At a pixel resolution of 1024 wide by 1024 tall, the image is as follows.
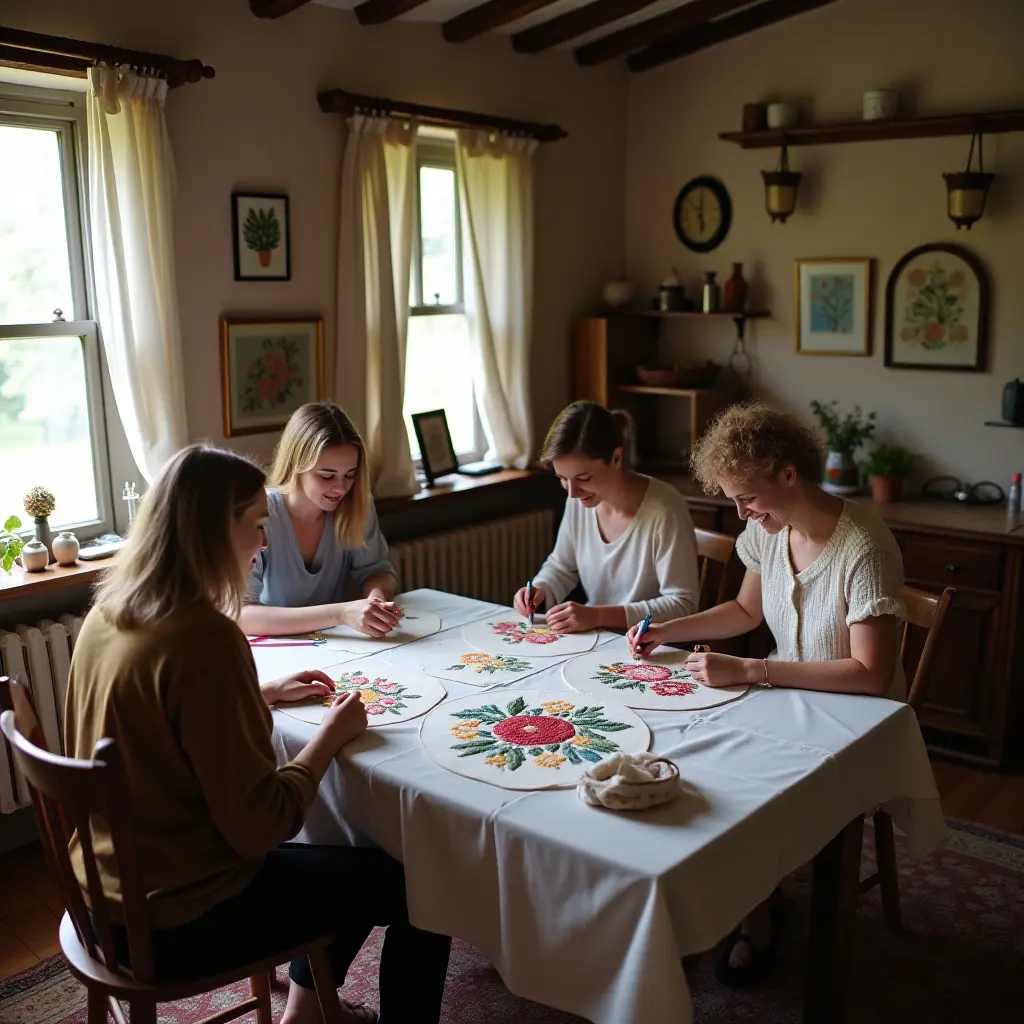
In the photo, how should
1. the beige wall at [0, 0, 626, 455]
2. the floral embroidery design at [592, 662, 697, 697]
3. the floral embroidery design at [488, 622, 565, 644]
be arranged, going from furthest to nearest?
the beige wall at [0, 0, 626, 455] → the floral embroidery design at [488, 622, 565, 644] → the floral embroidery design at [592, 662, 697, 697]

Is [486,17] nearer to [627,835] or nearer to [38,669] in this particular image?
[38,669]

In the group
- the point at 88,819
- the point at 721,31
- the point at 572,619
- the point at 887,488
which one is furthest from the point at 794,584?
the point at 721,31

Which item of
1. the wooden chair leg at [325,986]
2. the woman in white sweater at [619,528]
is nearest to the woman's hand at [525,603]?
the woman in white sweater at [619,528]

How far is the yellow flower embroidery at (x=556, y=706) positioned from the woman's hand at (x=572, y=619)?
0.45 m

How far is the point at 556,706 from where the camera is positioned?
6.70 ft

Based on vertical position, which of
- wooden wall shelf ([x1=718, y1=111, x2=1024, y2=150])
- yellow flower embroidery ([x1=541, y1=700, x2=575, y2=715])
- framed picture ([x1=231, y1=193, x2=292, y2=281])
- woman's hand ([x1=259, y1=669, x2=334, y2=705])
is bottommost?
yellow flower embroidery ([x1=541, y1=700, x2=575, y2=715])

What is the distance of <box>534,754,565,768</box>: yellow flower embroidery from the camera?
1.78m

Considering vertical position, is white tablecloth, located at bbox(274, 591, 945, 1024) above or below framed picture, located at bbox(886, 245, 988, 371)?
below

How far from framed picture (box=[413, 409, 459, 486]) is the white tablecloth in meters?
2.00

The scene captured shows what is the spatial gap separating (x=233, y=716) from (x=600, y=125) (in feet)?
11.8

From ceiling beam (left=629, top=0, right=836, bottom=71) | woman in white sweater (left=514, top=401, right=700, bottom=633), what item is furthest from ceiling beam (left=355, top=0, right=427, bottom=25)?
woman in white sweater (left=514, top=401, right=700, bottom=633)

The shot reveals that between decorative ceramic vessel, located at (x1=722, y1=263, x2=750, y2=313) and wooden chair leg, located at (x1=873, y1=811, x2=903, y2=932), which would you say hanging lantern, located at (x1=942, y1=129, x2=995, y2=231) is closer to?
decorative ceramic vessel, located at (x1=722, y1=263, x2=750, y2=313)

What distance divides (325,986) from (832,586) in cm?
122

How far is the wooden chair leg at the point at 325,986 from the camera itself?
1.81 metres
